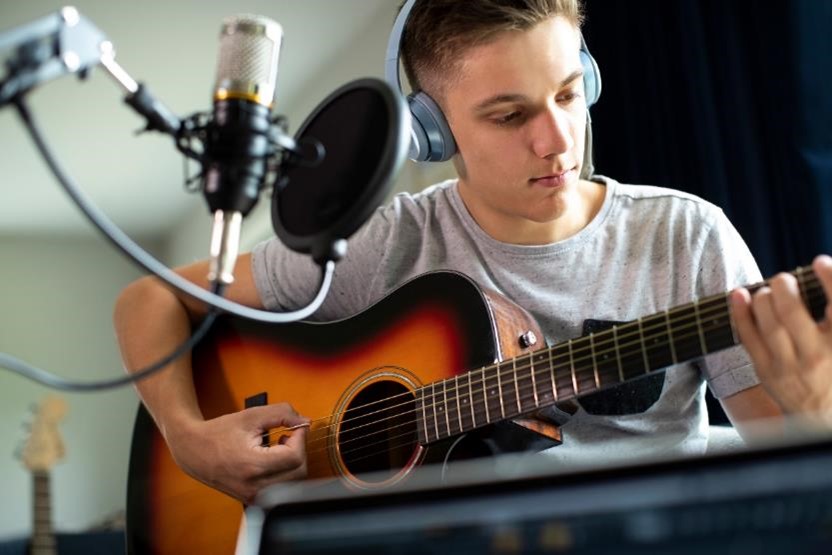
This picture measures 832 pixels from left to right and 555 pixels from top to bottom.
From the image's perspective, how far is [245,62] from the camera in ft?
2.56

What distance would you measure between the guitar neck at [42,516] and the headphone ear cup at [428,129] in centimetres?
62

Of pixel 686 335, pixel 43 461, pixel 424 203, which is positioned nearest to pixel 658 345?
pixel 686 335

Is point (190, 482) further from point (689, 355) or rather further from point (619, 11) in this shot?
point (619, 11)

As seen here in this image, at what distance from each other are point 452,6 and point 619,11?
1.48 metres

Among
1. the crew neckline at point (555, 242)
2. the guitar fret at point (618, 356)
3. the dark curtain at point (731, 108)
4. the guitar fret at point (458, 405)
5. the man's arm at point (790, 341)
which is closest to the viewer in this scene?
the man's arm at point (790, 341)

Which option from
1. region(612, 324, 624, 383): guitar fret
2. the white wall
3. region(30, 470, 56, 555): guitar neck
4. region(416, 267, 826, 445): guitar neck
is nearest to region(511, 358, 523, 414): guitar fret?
region(416, 267, 826, 445): guitar neck

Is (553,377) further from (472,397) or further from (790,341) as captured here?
(790,341)

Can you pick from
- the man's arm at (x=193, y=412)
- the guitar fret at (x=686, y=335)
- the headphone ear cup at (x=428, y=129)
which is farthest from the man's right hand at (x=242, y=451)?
the guitar fret at (x=686, y=335)

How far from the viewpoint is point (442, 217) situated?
1480mm

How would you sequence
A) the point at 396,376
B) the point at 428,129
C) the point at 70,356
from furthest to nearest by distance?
1. the point at 70,356
2. the point at 428,129
3. the point at 396,376

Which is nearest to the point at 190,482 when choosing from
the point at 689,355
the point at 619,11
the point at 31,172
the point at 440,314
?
the point at 440,314

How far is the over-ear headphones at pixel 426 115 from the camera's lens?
1351 mm

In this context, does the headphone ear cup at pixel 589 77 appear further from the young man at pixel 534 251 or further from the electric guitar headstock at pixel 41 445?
the electric guitar headstock at pixel 41 445

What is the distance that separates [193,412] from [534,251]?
1.70 feet
